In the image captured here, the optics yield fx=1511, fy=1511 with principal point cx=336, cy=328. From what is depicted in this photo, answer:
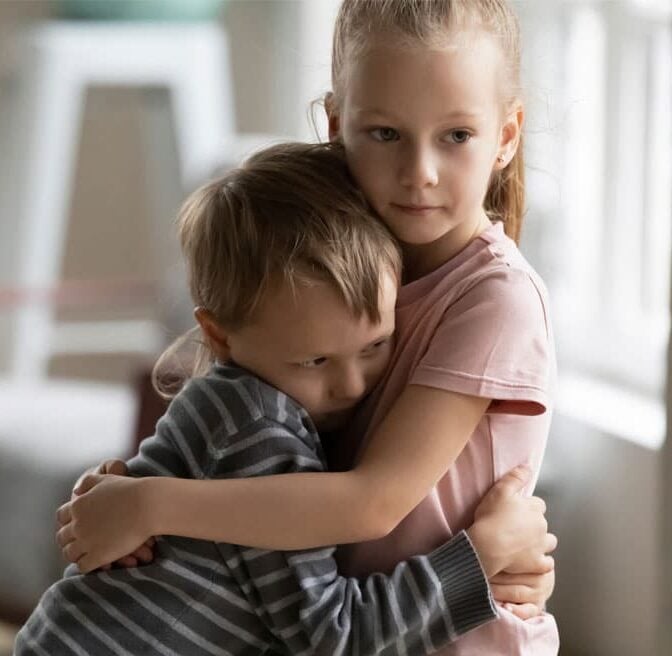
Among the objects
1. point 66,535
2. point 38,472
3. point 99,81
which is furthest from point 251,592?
point 99,81

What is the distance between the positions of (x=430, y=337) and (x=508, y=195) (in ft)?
0.76

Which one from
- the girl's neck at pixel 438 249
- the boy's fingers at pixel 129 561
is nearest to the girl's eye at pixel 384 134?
the girl's neck at pixel 438 249

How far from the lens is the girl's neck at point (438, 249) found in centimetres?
143

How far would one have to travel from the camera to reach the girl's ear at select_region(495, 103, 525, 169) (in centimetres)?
143

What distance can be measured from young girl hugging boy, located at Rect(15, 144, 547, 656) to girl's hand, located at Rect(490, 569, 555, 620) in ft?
0.08

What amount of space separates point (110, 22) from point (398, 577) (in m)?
3.01

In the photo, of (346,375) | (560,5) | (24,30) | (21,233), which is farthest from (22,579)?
(24,30)

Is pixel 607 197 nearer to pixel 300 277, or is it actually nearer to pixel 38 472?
pixel 38 472

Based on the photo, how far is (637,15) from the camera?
298cm

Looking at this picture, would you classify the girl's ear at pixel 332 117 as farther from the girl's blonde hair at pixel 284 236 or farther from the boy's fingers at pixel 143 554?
the boy's fingers at pixel 143 554

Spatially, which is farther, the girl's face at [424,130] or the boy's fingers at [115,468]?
the boy's fingers at [115,468]

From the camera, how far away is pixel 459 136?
1359mm

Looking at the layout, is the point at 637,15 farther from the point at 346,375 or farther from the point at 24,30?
the point at 24,30

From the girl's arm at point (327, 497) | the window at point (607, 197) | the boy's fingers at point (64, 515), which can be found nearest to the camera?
the girl's arm at point (327, 497)
